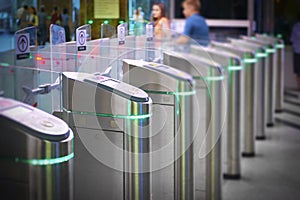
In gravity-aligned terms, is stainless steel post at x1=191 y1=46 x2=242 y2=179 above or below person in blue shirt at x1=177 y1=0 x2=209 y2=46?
below

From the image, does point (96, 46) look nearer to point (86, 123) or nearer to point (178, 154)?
point (86, 123)

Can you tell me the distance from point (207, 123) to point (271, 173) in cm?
86

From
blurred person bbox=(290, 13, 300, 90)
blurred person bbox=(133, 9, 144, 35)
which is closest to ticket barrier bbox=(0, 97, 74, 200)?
blurred person bbox=(133, 9, 144, 35)

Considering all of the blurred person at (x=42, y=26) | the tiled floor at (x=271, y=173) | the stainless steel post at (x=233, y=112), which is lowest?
the tiled floor at (x=271, y=173)

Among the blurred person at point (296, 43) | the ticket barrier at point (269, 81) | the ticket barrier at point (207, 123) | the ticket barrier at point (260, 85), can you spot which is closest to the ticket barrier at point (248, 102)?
the ticket barrier at point (260, 85)

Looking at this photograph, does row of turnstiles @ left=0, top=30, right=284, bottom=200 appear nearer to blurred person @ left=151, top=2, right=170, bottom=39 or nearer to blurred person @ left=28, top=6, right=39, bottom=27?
blurred person @ left=28, top=6, right=39, bottom=27

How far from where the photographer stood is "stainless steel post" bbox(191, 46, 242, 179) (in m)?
3.74

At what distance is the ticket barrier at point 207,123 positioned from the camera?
3117 mm

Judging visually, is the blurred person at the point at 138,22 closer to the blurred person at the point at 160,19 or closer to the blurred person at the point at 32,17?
the blurred person at the point at 160,19

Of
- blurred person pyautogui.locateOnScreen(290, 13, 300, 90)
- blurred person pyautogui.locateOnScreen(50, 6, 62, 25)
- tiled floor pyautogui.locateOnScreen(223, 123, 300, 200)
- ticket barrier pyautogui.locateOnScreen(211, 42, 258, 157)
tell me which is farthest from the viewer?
blurred person pyautogui.locateOnScreen(290, 13, 300, 90)

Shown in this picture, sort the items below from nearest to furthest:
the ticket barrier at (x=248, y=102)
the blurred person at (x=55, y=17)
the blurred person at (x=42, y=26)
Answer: the blurred person at (x=42, y=26)
the blurred person at (x=55, y=17)
the ticket barrier at (x=248, y=102)

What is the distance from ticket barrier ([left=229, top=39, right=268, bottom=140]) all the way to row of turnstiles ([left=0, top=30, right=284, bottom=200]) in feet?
4.63

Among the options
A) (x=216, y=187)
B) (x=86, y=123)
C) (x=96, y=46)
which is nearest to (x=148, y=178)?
(x=86, y=123)

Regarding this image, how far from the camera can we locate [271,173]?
3.90 metres
